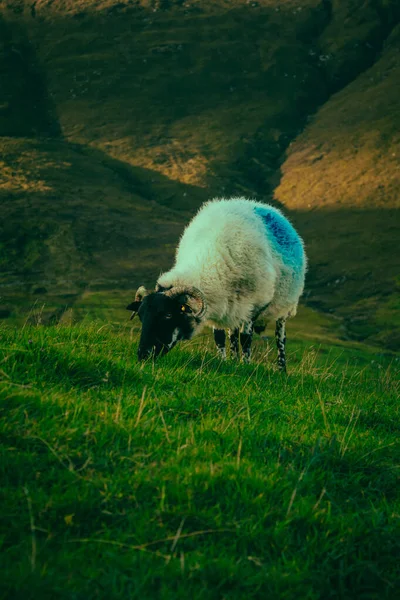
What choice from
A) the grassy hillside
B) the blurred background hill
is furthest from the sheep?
the grassy hillside

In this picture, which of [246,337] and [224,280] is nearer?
[224,280]

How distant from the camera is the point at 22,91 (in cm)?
8844

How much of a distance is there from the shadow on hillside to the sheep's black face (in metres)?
77.6

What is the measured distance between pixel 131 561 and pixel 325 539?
1.24m

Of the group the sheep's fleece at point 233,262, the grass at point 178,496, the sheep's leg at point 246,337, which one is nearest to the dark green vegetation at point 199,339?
the grass at point 178,496

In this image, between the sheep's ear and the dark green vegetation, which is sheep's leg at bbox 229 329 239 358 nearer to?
the dark green vegetation

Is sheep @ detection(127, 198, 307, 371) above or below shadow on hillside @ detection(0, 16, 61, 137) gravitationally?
below

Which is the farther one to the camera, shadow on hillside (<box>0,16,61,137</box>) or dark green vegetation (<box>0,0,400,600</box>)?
shadow on hillside (<box>0,16,61,137</box>)

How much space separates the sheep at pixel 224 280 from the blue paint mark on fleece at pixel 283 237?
0.07 ft

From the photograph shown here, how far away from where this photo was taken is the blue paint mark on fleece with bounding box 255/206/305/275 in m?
11.8

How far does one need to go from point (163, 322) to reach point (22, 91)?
3505 inches

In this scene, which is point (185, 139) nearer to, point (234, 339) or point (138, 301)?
point (234, 339)

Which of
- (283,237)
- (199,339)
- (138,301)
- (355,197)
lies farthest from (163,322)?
(355,197)

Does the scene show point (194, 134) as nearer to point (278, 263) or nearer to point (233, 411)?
point (278, 263)
